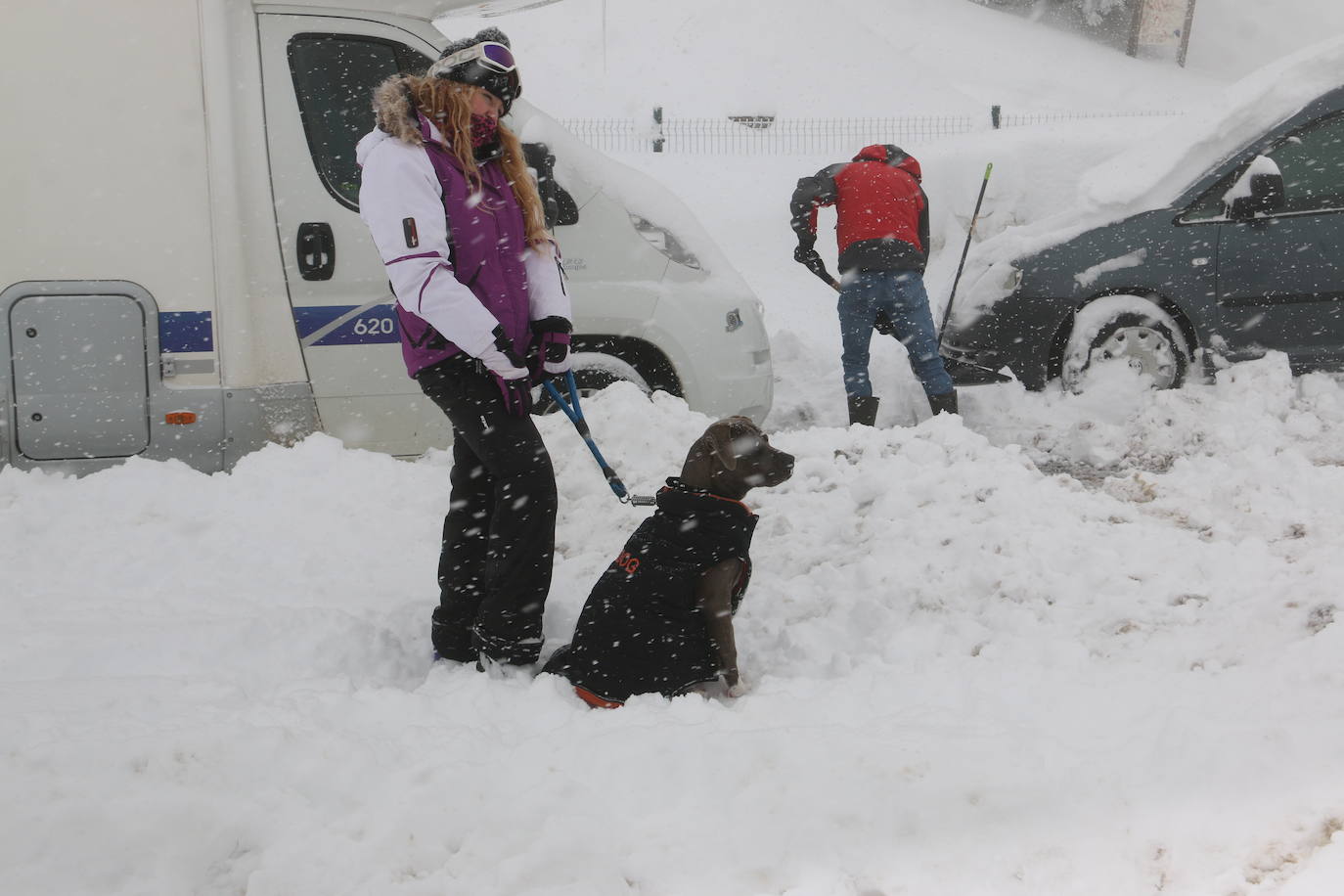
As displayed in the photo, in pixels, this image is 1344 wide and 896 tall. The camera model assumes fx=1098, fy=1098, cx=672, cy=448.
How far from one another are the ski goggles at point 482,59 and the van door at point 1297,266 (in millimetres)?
4792

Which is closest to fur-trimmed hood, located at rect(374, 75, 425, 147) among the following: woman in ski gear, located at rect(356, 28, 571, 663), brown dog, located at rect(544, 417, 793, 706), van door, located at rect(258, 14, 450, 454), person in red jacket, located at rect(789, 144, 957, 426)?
woman in ski gear, located at rect(356, 28, 571, 663)

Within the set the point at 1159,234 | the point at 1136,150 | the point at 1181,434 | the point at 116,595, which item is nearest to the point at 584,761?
the point at 116,595

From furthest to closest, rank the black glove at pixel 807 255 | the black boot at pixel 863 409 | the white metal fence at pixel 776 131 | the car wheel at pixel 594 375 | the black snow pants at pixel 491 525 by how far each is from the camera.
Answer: the white metal fence at pixel 776 131, the black glove at pixel 807 255, the black boot at pixel 863 409, the car wheel at pixel 594 375, the black snow pants at pixel 491 525

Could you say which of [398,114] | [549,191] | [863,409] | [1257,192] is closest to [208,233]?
[549,191]

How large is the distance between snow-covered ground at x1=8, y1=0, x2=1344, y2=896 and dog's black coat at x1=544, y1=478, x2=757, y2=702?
0.12 meters

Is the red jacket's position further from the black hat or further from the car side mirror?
the black hat

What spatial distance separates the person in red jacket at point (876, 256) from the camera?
20.2 ft

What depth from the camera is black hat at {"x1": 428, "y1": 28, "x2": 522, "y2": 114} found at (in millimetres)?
3105

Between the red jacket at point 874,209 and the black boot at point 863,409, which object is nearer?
the red jacket at point 874,209

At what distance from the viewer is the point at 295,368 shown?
16.2ft

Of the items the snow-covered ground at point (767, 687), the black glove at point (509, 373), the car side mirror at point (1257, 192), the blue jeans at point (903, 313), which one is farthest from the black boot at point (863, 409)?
the black glove at point (509, 373)

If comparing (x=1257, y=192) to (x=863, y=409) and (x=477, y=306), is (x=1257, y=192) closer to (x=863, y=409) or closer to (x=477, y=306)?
(x=863, y=409)

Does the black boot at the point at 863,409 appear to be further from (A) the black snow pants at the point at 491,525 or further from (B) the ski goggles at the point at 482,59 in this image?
(B) the ski goggles at the point at 482,59

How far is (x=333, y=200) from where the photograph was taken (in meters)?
4.90
